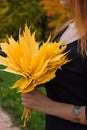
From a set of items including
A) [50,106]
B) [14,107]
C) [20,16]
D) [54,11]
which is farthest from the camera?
[20,16]

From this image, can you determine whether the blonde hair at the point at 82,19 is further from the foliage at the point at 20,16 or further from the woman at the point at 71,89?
the foliage at the point at 20,16

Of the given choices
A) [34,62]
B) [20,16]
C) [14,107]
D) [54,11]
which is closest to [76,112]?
[34,62]

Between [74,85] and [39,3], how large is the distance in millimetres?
7732

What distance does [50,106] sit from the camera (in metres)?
2.24

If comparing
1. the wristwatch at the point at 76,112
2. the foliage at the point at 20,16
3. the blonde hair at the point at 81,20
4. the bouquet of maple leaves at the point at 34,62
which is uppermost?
the foliage at the point at 20,16

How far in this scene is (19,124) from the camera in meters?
5.64

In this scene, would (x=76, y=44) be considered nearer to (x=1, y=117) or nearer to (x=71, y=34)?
(x=71, y=34)

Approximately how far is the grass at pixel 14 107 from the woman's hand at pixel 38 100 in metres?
3.21

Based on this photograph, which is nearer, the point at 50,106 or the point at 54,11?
the point at 50,106

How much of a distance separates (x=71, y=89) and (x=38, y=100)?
6.7 inches

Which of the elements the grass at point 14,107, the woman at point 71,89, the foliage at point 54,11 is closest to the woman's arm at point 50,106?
the woman at point 71,89

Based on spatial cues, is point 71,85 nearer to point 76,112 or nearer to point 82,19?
point 76,112

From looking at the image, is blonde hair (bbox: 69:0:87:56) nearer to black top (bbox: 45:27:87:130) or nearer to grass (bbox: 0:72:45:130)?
black top (bbox: 45:27:87:130)

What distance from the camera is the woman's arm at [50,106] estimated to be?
221 centimetres
